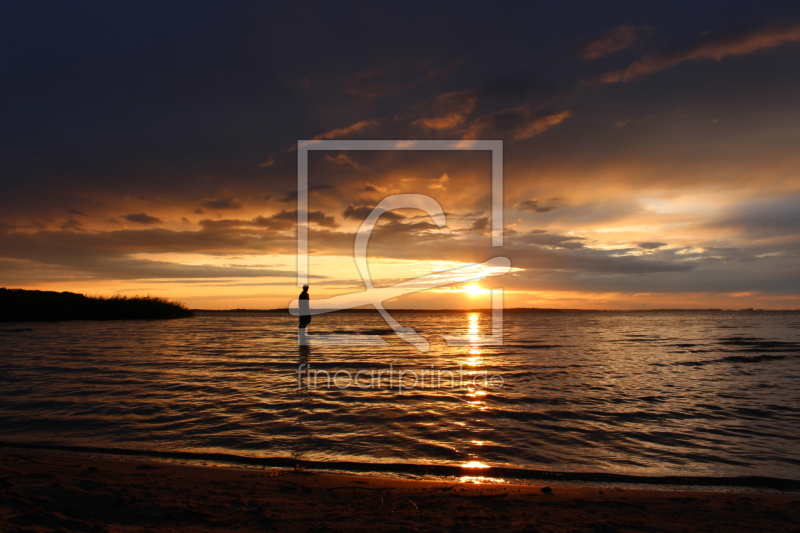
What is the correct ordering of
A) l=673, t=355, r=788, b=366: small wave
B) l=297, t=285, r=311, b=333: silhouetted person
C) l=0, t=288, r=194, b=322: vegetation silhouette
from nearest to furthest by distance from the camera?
l=673, t=355, r=788, b=366: small wave → l=297, t=285, r=311, b=333: silhouetted person → l=0, t=288, r=194, b=322: vegetation silhouette

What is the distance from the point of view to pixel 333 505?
→ 527 cm

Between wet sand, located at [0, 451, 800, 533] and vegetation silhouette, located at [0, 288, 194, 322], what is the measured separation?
196 ft

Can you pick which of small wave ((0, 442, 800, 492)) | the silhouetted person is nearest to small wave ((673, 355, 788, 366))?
small wave ((0, 442, 800, 492))

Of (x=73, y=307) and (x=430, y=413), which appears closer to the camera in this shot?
(x=430, y=413)

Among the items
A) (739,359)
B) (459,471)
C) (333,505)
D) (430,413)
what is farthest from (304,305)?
(739,359)

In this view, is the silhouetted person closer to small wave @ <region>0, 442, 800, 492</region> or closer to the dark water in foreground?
the dark water in foreground

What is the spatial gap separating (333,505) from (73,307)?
69011mm

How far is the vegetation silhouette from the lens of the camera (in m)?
51.9

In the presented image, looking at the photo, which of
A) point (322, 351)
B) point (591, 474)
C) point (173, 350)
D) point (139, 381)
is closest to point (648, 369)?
point (591, 474)

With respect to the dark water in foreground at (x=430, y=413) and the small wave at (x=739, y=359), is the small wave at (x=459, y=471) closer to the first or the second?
the dark water in foreground at (x=430, y=413)

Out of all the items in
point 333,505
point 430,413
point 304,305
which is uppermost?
point 304,305

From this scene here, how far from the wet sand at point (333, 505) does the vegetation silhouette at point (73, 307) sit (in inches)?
2348

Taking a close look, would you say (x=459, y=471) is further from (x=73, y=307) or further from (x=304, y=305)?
(x=73, y=307)

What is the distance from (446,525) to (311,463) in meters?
3.02
